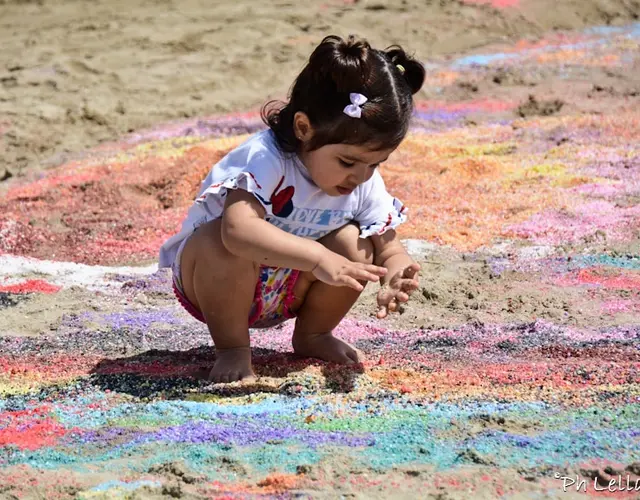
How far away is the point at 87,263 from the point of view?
5121mm

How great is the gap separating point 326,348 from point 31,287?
1709 mm

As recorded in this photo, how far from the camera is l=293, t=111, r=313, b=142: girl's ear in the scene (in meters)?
2.98

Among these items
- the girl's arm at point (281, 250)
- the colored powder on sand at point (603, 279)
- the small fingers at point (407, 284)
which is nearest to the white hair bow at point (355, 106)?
the girl's arm at point (281, 250)

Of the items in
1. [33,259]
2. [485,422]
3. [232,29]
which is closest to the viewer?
[485,422]

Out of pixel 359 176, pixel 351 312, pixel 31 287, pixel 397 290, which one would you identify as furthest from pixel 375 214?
pixel 31 287

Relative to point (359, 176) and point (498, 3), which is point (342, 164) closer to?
point (359, 176)

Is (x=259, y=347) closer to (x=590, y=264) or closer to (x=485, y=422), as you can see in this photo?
(x=485, y=422)

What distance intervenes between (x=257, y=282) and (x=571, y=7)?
9.19 metres

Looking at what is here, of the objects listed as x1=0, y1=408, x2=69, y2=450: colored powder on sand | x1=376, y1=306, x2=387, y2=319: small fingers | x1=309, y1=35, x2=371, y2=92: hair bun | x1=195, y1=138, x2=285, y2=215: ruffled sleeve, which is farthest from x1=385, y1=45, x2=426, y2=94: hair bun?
x1=0, y1=408, x2=69, y2=450: colored powder on sand

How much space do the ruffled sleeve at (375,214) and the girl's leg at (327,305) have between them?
4 cm

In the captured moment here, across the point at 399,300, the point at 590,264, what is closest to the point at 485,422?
the point at 399,300

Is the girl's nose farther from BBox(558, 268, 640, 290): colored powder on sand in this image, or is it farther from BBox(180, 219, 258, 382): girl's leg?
BBox(558, 268, 640, 290): colored powder on sand

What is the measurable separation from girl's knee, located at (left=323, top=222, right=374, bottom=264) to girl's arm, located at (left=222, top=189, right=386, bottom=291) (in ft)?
0.81

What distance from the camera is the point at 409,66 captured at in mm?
3057
